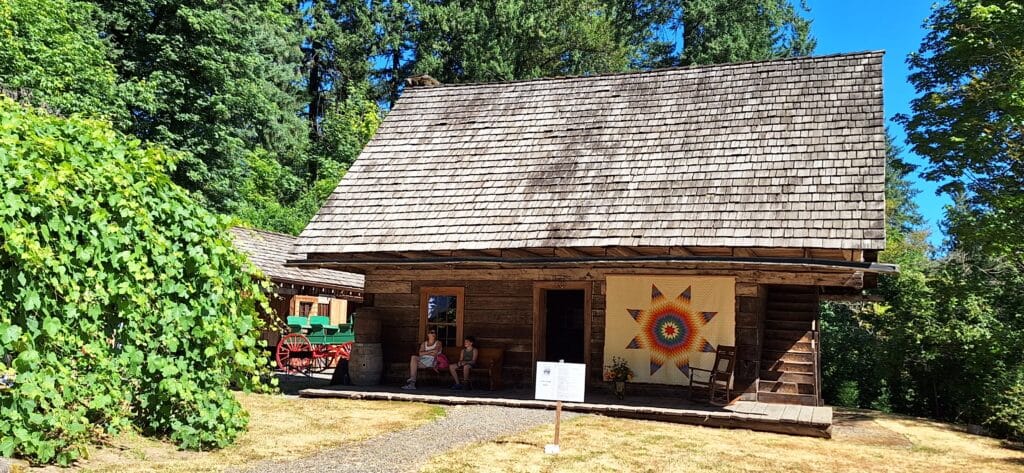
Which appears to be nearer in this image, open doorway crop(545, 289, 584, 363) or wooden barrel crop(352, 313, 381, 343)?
wooden barrel crop(352, 313, 381, 343)

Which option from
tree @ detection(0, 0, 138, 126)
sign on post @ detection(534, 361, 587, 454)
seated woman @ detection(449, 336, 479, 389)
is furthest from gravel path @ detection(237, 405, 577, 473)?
tree @ detection(0, 0, 138, 126)

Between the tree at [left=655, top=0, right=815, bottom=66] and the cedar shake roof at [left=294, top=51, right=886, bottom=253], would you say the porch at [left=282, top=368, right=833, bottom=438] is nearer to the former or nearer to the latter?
the cedar shake roof at [left=294, top=51, right=886, bottom=253]

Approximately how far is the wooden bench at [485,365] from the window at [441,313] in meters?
0.23

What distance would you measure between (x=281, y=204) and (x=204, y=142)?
33.1 ft

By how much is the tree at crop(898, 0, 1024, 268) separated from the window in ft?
32.0

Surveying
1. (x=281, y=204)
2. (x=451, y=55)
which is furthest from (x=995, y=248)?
(x=281, y=204)

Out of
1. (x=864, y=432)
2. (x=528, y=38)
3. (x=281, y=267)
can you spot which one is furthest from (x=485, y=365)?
(x=528, y=38)

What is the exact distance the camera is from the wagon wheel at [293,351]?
54.8 feet

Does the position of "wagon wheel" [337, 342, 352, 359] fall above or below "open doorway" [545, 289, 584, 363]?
below

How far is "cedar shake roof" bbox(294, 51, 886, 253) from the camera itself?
466 inches

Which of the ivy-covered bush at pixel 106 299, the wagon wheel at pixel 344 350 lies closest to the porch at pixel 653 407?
the wagon wheel at pixel 344 350

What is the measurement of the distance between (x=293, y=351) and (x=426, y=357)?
4.44 meters

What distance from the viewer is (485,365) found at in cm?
1387

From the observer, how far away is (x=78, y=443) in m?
6.35
